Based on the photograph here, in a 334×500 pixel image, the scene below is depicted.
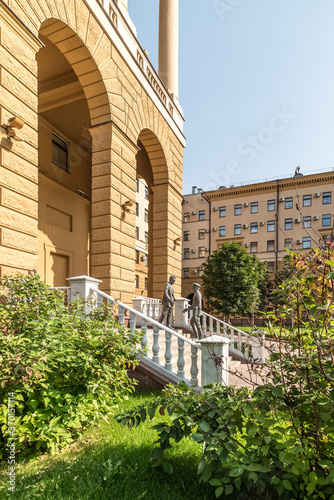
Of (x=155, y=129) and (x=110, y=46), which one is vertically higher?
(x=110, y=46)

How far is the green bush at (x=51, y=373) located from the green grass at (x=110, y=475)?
8.7 inches

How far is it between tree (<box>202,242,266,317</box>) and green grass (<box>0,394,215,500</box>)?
2116 centimetres

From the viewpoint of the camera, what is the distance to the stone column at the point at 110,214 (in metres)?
8.80

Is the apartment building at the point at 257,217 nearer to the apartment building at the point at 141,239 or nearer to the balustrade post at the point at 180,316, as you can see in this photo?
the apartment building at the point at 141,239

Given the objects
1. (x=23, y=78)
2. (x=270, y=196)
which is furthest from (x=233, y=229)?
(x=23, y=78)

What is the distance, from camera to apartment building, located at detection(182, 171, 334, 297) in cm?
3222

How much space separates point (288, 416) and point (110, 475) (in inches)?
72.5

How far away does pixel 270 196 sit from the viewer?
113ft

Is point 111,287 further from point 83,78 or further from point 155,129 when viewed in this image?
point 155,129

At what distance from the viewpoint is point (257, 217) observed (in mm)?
34969

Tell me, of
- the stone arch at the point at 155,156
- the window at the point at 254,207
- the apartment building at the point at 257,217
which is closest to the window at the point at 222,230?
the apartment building at the point at 257,217

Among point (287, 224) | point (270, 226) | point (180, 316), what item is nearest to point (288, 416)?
point (180, 316)

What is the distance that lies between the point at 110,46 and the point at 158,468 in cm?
1029

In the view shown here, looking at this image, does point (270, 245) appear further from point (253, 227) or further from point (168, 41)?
point (168, 41)
